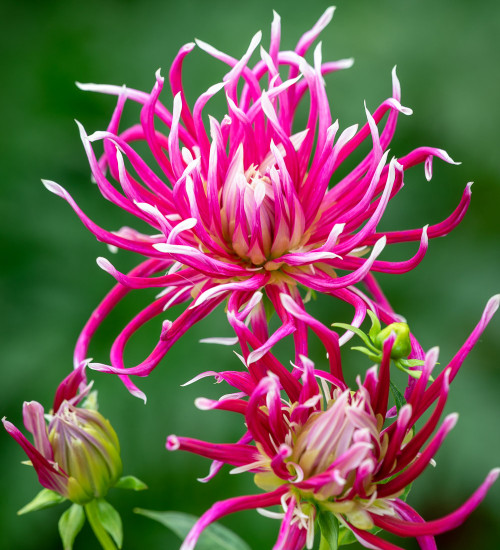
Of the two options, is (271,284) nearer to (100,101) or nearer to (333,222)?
(333,222)

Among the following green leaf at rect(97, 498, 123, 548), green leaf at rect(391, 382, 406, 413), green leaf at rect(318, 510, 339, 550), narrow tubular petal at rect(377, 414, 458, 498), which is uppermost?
green leaf at rect(391, 382, 406, 413)

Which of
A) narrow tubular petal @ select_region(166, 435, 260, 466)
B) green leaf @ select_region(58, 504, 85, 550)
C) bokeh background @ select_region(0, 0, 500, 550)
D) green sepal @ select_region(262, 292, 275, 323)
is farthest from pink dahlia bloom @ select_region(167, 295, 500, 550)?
bokeh background @ select_region(0, 0, 500, 550)

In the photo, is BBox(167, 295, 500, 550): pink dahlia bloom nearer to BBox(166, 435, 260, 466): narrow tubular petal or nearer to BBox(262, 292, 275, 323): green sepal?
BBox(166, 435, 260, 466): narrow tubular petal

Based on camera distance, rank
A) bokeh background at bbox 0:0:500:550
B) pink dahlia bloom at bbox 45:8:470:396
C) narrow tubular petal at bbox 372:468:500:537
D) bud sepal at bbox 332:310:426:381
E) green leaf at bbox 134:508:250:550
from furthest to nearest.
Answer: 1. bokeh background at bbox 0:0:500:550
2. green leaf at bbox 134:508:250:550
3. pink dahlia bloom at bbox 45:8:470:396
4. bud sepal at bbox 332:310:426:381
5. narrow tubular petal at bbox 372:468:500:537

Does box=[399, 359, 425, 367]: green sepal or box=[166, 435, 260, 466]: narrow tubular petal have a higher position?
box=[399, 359, 425, 367]: green sepal

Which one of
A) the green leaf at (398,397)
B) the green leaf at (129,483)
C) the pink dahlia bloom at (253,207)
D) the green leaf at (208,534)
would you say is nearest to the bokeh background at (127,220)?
the green leaf at (208,534)

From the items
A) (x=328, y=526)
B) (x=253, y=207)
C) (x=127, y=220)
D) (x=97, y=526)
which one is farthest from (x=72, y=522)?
(x=127, y=220)

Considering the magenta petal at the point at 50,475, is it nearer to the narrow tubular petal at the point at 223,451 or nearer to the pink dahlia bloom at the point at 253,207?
the pink dahlia bloom at the point at 253,207
